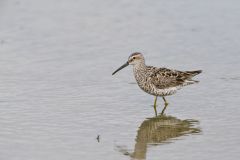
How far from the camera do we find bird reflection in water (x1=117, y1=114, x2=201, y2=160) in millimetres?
11859

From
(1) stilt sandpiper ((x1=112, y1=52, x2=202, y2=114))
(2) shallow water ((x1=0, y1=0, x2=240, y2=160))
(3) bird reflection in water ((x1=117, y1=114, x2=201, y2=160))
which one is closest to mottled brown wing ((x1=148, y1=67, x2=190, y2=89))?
(1) stilt sandpiper ((x1=112, y1=52, x2=202, y2=114))

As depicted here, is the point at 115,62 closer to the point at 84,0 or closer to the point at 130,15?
the point at 130,15

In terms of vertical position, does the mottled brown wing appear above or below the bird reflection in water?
above

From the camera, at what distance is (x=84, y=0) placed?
24219 millimetres

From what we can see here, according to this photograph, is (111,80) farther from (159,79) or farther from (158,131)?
(158,131)

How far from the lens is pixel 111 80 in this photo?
1639cm

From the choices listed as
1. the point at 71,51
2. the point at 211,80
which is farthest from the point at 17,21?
the point at 211,80

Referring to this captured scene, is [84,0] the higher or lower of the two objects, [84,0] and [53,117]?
the higher

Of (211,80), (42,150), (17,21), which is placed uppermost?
(17,21)

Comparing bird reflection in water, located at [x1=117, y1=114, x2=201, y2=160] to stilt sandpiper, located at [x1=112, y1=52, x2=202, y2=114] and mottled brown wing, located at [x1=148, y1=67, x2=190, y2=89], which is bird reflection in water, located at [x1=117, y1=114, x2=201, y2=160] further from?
mottled brown wing, located at [x1=148, y1=67, x2=190, y2=89]

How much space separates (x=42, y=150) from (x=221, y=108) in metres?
4.25

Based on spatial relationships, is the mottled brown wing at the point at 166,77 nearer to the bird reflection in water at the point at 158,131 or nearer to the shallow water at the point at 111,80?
the shallow water at the point at 111,80

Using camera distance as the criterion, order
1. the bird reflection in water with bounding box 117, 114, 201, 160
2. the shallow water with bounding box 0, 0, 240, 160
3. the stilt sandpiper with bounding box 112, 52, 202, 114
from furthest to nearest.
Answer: the stilt sandpiper with bounding box 112, 52, 202, 114 → the shallow water with bounding box 0, 0, 240, 160 → the bird reflection in water with bounding box 117, 114, 201, 160

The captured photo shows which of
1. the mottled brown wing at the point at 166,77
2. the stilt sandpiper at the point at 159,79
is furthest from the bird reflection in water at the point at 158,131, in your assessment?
the mottled brown wing at the point at 166,77
